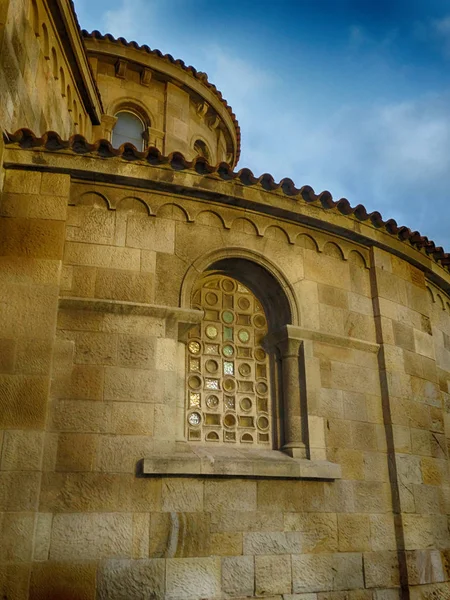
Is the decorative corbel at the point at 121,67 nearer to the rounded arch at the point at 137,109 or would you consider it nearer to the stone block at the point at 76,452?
the rounded arch at the point at 137,109

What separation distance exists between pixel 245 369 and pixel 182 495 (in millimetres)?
1695

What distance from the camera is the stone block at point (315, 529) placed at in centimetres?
618

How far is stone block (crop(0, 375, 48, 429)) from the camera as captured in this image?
5496mm

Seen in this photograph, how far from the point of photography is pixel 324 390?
6.88 meters


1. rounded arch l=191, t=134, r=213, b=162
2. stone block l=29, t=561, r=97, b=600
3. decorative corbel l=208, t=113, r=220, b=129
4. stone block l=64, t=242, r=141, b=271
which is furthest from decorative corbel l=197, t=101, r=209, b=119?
stone block l=29, t=561, r=97, b=600

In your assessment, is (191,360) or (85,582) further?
(191,360)

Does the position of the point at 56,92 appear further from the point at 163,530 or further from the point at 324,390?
the point at 163,530

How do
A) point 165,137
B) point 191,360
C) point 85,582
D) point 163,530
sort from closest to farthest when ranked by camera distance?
point 85,582
point 163,530
point 191,360
point 165,137

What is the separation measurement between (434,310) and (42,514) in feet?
19.9

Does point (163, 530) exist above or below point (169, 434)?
below

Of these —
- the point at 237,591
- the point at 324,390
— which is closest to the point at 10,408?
the point at 237,591

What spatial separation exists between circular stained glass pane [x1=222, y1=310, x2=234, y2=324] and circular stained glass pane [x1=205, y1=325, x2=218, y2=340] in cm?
18

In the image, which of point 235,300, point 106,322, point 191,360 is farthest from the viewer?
point 235,300

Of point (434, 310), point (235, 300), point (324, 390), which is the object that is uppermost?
point (434, 310)
